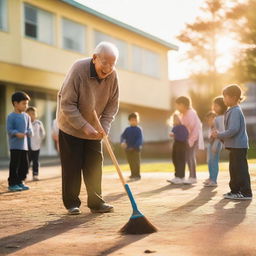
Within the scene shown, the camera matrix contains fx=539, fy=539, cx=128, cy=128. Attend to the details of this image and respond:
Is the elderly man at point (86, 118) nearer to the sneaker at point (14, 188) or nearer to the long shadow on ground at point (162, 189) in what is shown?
the long shadow on ground at point (162, 189)

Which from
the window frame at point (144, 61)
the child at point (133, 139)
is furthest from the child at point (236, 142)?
the window frame at point (144, 61)

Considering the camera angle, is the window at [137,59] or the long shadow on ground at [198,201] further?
the window at [137,59]

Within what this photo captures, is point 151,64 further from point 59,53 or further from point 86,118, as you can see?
point 86,118

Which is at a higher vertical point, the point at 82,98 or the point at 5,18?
the point at 5,18

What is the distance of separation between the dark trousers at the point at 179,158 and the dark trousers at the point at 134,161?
1.53 m

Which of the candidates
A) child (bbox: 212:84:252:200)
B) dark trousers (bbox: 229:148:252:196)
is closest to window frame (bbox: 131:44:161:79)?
child (bbox: 212:84:252:200)

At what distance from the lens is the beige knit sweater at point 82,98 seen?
5.17 metres

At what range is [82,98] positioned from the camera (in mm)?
5266

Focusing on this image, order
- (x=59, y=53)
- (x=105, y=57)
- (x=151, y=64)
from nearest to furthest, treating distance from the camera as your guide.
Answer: (x=105, y=57) → (x=59, y=53) → (x=151, y=64)

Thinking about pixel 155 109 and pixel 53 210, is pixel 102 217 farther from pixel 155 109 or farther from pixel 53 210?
pixel 155 109

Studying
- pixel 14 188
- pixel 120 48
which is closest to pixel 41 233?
pixel 14 188

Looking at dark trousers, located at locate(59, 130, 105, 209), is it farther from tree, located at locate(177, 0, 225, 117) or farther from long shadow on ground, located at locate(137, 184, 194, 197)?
tree, located at locate(177, 0, 225, 117)

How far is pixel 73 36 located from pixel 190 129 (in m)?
16.7

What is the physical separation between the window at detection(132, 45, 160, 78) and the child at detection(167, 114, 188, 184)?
67.9 ft
